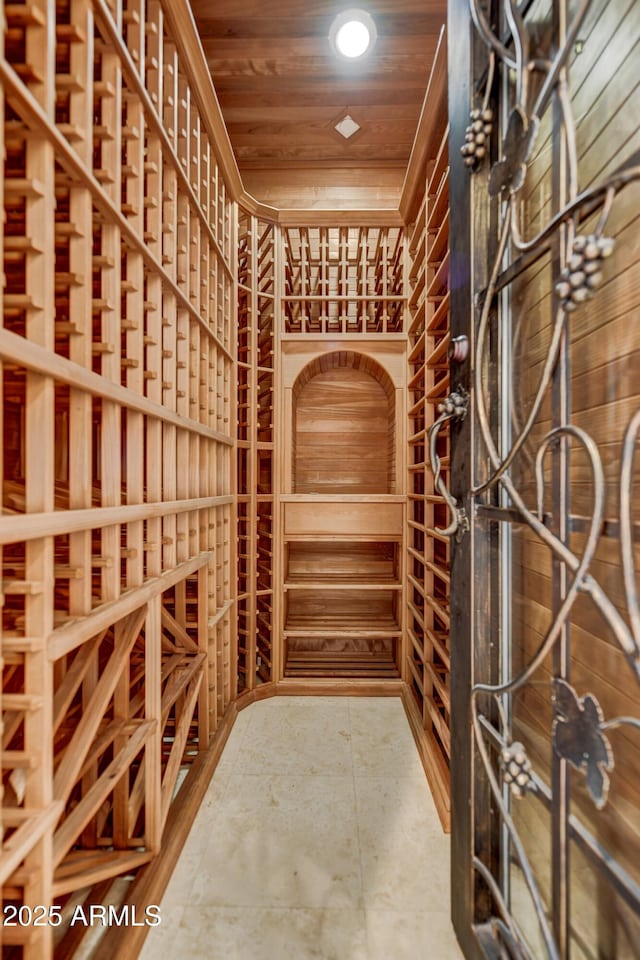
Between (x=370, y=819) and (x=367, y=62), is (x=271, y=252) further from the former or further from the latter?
(x=370, y=819)

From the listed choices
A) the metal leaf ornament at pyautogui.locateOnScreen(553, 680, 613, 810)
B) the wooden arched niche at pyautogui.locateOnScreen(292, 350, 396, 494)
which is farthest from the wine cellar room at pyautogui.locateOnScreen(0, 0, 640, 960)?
the wooden arched niche at pyautogui.locateOnScreen(292, 350, 396, 494)

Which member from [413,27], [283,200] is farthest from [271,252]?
[413,27]

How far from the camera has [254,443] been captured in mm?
2410

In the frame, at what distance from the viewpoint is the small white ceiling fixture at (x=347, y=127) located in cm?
244

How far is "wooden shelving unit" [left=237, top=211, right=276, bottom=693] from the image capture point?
2.38 meters

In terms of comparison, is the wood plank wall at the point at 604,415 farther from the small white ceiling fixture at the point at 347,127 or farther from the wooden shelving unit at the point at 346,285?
the small white ceiling fixture at the point at 347,127

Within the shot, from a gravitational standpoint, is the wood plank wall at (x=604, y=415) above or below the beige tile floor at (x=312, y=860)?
above

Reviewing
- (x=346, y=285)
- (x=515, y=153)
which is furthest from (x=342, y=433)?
(x=515, y=153)

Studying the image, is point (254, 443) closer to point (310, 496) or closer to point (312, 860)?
point (310, 496)

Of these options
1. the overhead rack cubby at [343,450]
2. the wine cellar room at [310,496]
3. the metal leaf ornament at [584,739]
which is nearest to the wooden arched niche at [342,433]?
the overhead rack cubby at [343,450]

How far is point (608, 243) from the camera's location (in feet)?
1.71

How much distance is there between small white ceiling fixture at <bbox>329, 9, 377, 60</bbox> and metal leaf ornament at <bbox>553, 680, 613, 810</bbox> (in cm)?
264

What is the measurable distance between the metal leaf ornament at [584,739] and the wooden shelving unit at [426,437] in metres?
0.87

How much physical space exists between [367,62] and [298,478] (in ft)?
7.32
